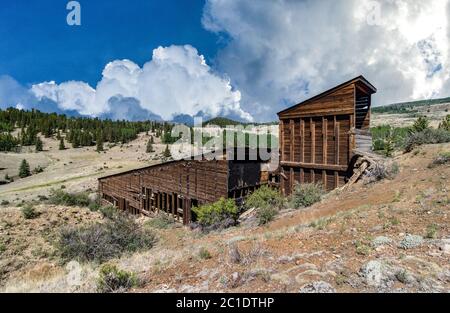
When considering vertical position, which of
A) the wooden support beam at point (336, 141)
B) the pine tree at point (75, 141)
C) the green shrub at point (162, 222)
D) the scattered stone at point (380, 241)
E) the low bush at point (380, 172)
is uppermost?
the pine tree at point (75, 141)

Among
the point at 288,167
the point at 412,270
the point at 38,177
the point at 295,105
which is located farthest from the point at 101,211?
the point at 38,177

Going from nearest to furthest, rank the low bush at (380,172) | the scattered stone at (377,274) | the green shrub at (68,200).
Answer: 1. the scattered stone at (377,274)
2. the low bush at (380,172)
3. the green shrub at (68,200)

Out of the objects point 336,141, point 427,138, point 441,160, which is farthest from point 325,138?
point 427,138

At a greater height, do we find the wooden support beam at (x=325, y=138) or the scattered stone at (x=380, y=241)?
the wooden support beam at (x=325, y=138)

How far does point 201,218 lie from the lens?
18266mm

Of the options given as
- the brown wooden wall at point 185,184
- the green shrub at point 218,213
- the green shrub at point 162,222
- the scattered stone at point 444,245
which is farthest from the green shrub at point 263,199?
the scattered stone at point 444,245

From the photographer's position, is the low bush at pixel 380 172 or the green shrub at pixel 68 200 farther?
the green shrub at pixel 68 200

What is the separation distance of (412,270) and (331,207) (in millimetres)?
7238

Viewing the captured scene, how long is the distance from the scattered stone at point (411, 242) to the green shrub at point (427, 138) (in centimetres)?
1385

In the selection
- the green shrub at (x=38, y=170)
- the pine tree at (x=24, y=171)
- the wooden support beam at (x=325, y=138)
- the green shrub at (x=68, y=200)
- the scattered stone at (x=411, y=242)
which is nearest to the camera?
the scattered stone at (x=411, y=242)

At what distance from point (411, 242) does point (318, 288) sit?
3112 millimetres

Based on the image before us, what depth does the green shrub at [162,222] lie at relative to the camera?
23.8 metres

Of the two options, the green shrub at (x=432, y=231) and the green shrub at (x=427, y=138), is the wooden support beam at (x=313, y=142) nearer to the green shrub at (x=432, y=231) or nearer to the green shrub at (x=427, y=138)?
the green shrub at (x=427, y=138)

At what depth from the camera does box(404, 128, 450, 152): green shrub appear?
18.9 m
